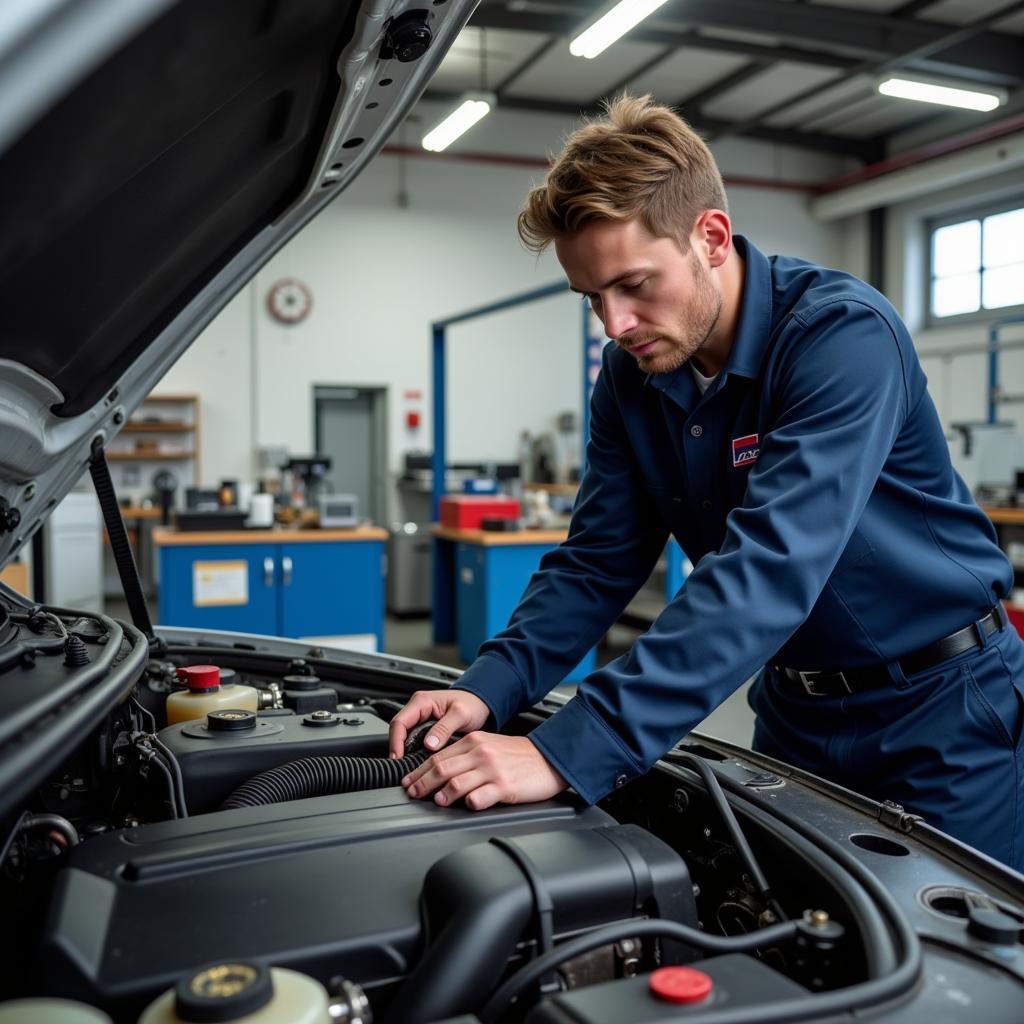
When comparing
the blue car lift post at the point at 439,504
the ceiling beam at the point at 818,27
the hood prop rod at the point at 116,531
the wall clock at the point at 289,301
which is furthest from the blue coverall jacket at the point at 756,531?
the wall clock at the point at 289,301

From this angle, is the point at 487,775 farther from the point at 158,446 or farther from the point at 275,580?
the point at 158,446

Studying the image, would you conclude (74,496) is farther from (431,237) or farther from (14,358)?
(14,358)

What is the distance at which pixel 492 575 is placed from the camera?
500cm

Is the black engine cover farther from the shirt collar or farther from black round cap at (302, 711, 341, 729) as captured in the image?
the shirt collar

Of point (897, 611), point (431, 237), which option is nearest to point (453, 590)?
point (431, 237)

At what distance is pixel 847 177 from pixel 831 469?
10.1 m

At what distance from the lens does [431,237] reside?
29.9ft

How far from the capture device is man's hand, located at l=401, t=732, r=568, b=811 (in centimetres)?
92

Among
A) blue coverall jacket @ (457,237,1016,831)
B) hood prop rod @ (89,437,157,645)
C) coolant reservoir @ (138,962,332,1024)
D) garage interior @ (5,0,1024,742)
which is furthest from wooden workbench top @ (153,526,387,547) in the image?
coolant reservoir @ (138,962,332,1024)

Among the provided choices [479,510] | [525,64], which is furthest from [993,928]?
[525,64]

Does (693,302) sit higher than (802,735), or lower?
higher

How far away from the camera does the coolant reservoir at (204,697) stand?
4.22 feet

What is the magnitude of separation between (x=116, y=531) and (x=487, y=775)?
0.74 metres

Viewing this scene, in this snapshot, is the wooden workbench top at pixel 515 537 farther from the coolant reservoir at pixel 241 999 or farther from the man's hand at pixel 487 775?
the coolant reservoir at pixel 241 999
